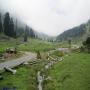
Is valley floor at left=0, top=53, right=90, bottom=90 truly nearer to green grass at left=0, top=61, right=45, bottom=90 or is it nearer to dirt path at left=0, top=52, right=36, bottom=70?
green grass at left=0, top=61, right=45, bottom=90

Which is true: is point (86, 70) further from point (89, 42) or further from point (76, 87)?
point (89, 42)

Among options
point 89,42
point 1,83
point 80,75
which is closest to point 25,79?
point 1,83

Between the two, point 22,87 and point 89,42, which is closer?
point 22,87

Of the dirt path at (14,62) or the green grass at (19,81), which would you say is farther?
the dirt path at (14,62)

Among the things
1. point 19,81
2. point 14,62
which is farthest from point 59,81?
point 14,62

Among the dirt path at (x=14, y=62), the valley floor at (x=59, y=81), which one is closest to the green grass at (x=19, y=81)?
the valley floor at (x=59, y=81)

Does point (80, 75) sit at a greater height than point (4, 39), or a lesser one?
lesser

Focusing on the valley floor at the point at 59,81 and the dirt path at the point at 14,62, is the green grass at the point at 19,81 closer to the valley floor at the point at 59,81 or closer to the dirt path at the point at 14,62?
the valley floor at the point at 59,81

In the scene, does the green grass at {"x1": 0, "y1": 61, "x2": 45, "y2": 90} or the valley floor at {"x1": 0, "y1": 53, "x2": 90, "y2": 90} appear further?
the green grass at {"x1": 0, "y1": 61, "x2": 45, "y2": 90}

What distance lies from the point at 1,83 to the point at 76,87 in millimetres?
14628

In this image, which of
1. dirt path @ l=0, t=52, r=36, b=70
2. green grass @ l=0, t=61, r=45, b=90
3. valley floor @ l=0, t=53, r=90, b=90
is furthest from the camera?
dirt path @ l=0, t=52, r=36, b=70

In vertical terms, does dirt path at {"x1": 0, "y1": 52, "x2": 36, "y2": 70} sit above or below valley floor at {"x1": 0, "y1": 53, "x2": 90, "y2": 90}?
above

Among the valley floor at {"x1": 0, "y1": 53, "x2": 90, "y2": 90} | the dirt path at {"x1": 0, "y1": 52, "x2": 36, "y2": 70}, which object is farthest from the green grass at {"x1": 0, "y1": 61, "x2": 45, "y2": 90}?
the dirt path at {"x1": 0, "y1": 52, "x2": 36, "y2": 70}

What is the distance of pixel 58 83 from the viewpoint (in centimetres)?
4206
